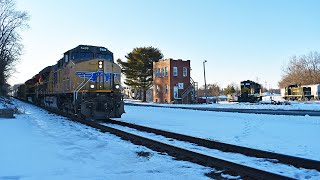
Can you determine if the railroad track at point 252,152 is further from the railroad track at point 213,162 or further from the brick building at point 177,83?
the brick building at point 177,83

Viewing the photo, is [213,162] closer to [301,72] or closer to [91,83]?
[91,83]

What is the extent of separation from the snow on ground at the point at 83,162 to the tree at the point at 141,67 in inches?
1757

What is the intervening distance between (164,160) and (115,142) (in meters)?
2.95

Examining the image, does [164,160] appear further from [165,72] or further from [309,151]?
[165,72]

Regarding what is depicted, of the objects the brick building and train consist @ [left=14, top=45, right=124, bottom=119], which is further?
the brick building

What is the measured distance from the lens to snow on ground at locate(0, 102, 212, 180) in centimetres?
572

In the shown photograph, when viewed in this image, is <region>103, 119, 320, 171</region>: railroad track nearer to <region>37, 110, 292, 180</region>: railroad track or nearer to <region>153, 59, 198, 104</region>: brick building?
<region>37, 110, 292, 180</region>: railroad track

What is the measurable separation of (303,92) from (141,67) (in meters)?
26.2

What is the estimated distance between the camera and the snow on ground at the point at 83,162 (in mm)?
5723

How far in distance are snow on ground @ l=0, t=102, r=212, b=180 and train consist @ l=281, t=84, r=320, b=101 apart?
151 ft

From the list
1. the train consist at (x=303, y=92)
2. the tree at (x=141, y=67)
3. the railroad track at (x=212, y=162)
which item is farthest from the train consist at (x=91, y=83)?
the train consist at (x=303, y=92)

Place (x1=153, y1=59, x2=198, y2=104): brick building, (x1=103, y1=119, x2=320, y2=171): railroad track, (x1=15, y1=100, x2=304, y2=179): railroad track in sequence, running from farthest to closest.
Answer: (x1=153, y1=59, x2=198, y2=104): brick building < (x1=103, y1=119, x2=320, y2=171): railroad track < (x1=15, y1=100, x2=304, y2=179): railroad track

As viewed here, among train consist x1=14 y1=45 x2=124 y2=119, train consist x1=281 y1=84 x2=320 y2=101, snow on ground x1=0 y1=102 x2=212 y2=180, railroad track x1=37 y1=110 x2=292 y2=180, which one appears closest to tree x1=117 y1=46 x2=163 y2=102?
train consist x1=281 y1=84 x2=320 y2=101

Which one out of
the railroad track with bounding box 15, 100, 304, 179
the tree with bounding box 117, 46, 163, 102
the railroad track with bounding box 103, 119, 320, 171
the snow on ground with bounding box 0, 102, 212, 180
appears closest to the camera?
the railroad track with bounding box 15, 100, 304, 179
